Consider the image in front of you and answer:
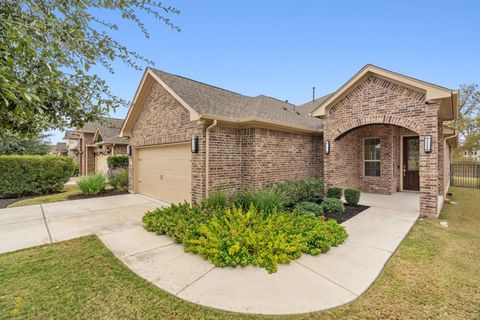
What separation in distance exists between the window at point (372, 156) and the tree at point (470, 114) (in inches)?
942

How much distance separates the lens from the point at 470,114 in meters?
26.3

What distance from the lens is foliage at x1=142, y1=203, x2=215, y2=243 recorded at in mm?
4777

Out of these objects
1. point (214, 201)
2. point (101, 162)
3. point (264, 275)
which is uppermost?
point (101, 162)

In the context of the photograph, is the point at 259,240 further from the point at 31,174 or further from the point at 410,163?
the point at 31,174

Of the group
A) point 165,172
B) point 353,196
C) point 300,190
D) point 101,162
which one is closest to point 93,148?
point 101,162

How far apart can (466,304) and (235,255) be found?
311 cm

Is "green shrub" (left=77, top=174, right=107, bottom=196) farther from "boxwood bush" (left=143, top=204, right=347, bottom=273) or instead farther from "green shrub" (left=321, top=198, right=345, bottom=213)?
"green shrub" (left=321, top=198, right=345, bottom=213)

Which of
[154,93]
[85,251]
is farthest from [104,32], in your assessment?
[154,93]

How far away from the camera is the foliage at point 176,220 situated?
478cm

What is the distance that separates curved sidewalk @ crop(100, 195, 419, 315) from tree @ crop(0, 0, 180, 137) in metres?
2.56

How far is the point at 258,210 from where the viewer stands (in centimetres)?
615

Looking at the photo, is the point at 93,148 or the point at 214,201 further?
the point at 93,148

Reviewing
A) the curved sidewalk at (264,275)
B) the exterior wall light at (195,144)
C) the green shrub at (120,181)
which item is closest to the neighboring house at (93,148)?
the green shrub at (120,181)

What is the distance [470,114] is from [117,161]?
126 feet
